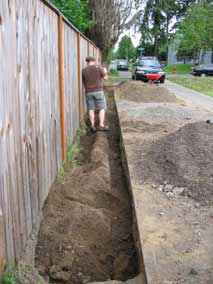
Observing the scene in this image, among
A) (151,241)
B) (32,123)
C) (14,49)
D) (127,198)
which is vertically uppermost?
(14,49)

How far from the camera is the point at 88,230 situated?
403 cm

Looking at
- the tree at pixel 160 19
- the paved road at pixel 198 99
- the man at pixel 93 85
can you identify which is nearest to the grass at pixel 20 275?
the man at pixel 93 85

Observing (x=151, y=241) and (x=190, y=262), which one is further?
(x=151, y=241)

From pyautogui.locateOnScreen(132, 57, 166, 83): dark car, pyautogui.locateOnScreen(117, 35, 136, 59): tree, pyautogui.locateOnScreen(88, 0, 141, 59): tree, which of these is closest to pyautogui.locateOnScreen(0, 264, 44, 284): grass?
pyautogui.locateOnScreen(88, 0, 141, 59): tree

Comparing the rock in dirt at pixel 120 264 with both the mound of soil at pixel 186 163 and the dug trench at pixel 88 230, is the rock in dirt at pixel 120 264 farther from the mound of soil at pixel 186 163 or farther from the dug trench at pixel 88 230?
the mound of soil at pixel 186 163

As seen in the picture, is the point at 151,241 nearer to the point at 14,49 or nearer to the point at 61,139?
the point at 14,49

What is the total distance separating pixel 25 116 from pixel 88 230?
1.49m

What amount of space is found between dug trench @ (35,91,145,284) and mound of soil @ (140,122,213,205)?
1.70 feet

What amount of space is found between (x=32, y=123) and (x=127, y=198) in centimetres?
203

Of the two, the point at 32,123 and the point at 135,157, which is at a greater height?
the point at 32,123

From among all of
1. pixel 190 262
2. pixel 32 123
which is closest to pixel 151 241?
pixel 190 262

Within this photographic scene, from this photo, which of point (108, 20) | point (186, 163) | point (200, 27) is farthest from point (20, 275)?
point (200, 27)

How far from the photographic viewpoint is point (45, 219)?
13.6 feet

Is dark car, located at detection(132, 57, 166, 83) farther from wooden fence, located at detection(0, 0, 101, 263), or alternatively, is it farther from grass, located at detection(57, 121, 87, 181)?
wooden fence, located at detection(0, 0, 101, 263)
